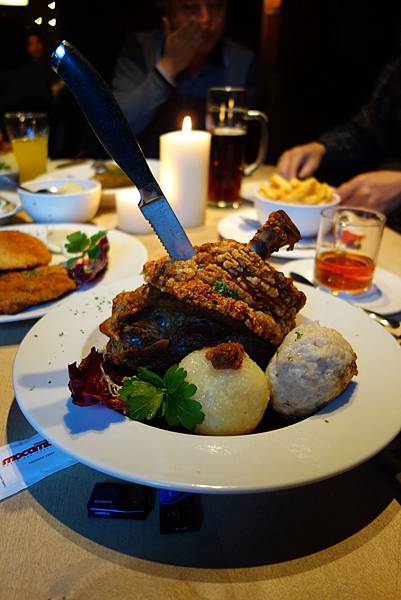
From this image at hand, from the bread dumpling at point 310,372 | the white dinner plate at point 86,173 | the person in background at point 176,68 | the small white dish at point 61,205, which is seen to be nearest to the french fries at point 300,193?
the white dinner plate at point 86,173

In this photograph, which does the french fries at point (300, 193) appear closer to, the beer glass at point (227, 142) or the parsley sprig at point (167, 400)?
the beer glass at point (227, 142)

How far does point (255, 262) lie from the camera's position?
1.28 meters

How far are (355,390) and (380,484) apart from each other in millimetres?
214

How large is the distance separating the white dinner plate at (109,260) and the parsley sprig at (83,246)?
0.31 feet

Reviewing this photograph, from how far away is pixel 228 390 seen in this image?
1.03 metres

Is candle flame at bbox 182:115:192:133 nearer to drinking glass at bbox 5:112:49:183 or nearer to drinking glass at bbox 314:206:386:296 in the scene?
drinking glass at bbox 314:206:386:296

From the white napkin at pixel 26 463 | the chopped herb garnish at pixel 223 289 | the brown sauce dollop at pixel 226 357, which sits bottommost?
the white napkin at pixel 26 463

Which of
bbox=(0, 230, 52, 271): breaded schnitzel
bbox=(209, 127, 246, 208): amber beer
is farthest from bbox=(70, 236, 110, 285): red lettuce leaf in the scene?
bbox=(209, 127, 246, 208): amber beer

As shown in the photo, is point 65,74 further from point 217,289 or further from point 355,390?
point 355,390

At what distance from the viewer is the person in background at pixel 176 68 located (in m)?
4.21

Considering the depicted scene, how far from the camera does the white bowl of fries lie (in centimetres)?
230

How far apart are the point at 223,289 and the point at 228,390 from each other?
0.96ft

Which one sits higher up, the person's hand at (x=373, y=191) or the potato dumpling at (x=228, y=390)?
the potato dumpling at (x=228, y=390)

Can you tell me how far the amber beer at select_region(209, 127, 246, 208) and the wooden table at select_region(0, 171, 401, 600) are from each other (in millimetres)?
2145
